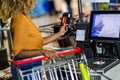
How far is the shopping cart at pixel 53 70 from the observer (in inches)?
89.8

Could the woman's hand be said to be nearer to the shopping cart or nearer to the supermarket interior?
the supermarket interior

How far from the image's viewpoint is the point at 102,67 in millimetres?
2584

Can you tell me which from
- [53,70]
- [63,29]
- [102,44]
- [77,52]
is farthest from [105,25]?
[53,70]

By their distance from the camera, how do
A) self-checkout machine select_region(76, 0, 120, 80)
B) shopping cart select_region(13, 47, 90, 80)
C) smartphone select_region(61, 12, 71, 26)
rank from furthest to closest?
smartphone select_region(61, 12, 71, 26), self-checkout machine select_region(76, 0, 120, 80), shopping cart select_region(13, 47, 90, 80)

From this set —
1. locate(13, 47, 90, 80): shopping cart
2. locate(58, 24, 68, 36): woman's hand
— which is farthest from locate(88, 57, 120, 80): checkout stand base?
locate(58, 24, 68, 36): woman's hand

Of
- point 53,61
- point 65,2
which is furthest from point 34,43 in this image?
point 65,2

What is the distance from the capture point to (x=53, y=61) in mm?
2400

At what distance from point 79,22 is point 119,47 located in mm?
560

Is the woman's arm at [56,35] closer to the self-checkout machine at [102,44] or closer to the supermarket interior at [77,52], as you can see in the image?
the supermarket interior at [77,52]

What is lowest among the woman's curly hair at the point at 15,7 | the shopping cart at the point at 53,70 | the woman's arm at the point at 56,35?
the shopping cart at the point at 53,70

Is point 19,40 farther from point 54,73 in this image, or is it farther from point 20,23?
point 54,73

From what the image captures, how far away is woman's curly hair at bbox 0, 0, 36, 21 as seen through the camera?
2590 millimetres

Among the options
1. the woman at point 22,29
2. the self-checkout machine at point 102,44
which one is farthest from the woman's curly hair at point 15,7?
the self-checkout machine at point 102,44

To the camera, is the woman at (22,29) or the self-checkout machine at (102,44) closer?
the woman at (22,29)
